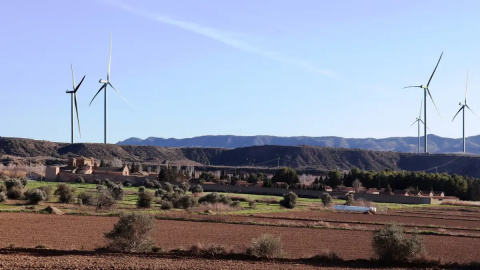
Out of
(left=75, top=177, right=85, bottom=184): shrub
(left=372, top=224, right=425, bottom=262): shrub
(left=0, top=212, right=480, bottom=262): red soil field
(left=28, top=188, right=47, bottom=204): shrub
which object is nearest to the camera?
(left=372, top=224, right=425, bottom=262): shrub

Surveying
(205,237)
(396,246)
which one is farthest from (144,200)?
(396,246)

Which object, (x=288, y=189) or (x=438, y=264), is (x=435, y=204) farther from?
(x=438, y=264)

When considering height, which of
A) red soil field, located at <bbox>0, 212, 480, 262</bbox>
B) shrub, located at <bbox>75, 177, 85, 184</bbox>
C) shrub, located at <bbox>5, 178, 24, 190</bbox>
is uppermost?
shrub, located at <bbox>5, 178, 24, 190</bbox>

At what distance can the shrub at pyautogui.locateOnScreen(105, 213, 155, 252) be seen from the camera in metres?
34.5

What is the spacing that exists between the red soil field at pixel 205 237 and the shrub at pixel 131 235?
193 centimetres

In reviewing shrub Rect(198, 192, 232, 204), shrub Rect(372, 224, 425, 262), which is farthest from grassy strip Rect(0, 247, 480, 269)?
shrub Rect(198, 192, 232, 204)

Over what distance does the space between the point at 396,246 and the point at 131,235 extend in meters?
13.4

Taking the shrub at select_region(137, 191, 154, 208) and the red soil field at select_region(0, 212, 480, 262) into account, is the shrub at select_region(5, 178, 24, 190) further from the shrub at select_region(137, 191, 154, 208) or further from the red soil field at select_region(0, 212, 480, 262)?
the red soil field at select_region(0, 212, 480, 262)

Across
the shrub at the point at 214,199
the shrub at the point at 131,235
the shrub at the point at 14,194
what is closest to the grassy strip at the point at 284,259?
the shrub at the point at 131,235

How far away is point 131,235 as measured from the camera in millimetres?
34656

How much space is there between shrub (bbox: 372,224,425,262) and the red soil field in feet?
10.4

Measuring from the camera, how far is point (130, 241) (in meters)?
34.6

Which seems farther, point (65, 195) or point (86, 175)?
point (86, 175)

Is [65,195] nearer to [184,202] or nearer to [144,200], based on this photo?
[144,200]
